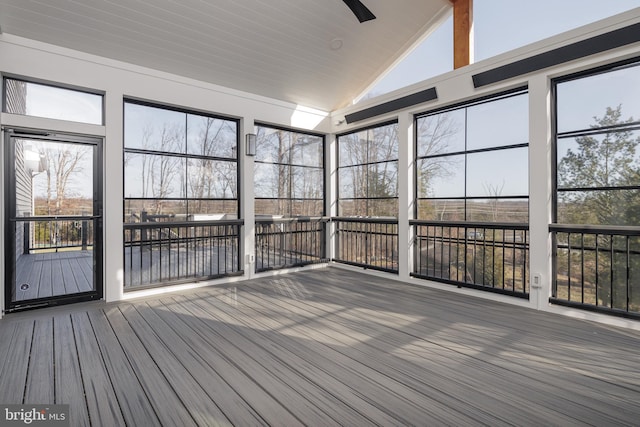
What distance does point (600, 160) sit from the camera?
311 cm

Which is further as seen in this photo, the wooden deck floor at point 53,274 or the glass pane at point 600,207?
the wooden deck floor at point 53,274

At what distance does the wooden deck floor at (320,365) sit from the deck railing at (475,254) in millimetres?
459

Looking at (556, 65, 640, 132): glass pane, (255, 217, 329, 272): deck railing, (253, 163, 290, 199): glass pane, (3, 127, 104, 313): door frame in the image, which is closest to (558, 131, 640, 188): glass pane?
(556, 65, 640, 132): glass pane

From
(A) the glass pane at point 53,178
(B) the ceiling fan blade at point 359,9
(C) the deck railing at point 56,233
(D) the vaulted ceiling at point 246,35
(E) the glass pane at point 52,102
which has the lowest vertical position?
(C) the deck railing at point 56,233

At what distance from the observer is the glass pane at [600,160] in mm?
2945

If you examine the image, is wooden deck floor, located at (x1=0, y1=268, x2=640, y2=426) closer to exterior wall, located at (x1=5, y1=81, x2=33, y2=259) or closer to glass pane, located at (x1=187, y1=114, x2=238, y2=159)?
exterior wall, located at (x1=5, y1=81, x2=33, y2=259)

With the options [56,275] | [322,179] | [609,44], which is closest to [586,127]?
[609,44]

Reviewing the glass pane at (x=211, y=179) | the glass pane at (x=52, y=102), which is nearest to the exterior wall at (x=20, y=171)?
the glass pane at (x=52, y=102)

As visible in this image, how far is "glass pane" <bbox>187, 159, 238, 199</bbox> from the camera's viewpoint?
4484 millimetres

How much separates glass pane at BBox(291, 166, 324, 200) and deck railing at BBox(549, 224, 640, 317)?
3.65m

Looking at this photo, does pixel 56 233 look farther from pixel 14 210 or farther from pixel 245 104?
pixel 245 104

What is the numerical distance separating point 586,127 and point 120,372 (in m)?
4.55

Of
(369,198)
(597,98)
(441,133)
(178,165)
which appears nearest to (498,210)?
(441,133)

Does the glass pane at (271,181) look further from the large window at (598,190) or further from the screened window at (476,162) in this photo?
the large window at (598,190)
